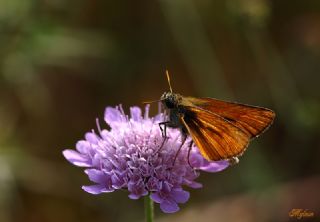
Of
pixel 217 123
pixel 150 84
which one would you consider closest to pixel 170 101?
pixel 217 123

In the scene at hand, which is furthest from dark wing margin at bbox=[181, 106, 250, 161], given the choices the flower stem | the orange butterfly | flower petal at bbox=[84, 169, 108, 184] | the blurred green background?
the blurred green background

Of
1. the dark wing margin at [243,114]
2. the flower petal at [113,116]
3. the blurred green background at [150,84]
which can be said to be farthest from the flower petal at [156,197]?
the blurred green background at [150,84]

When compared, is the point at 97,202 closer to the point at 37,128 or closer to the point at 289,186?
the point at 37,128

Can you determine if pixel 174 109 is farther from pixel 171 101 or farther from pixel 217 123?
pixel 217 123

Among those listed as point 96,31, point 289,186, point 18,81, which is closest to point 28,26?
point 18,81

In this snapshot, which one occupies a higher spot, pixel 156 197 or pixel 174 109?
pixel 174 109

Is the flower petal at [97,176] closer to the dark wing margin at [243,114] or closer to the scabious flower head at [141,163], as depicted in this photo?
the scabious flower head at [141,163]

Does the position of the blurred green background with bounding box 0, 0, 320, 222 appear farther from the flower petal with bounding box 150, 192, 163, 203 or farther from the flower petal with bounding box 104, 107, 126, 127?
the flower petal with bounding box 150, 192, 163, 203
